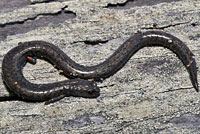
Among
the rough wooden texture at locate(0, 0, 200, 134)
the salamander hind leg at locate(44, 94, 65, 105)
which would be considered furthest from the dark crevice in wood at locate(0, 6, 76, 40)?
the salamander hind leg at locate(44, 94, 65, 105)

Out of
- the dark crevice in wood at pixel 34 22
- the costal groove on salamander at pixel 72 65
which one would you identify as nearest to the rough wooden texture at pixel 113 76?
the dark crevice in wood at pixel 34 22

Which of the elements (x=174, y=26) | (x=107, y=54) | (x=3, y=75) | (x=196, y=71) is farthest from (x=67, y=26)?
(x=196, y=71)

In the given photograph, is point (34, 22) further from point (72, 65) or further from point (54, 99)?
point (54, 99)

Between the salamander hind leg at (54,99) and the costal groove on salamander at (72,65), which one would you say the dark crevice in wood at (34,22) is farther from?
the salamander hind leg at (54,99)

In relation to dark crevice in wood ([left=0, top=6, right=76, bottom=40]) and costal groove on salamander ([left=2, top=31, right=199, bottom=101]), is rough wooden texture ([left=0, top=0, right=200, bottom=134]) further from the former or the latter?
costal groove on salamander ([left=2, top=31, right=199, bottom=101])

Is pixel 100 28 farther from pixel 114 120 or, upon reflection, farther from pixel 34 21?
A: pixel 114 120
